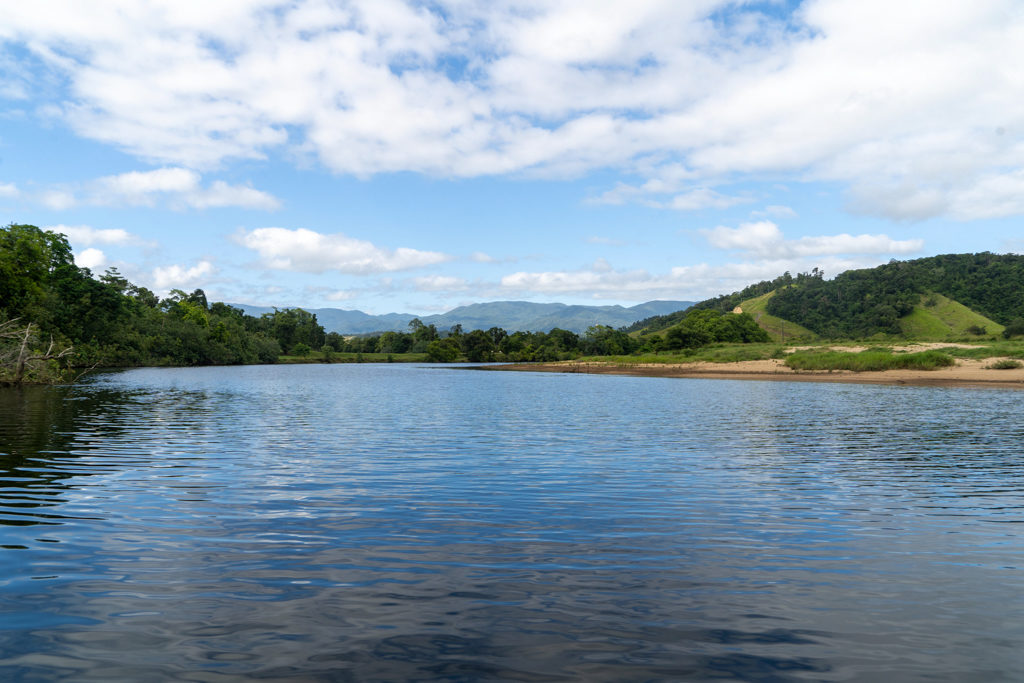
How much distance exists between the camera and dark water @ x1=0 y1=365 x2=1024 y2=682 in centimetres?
845

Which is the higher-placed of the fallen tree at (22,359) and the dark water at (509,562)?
the fallen tree at (22,359)

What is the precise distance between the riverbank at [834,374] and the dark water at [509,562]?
59498 millimetres

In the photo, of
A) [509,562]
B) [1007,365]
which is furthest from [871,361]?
[509,562]

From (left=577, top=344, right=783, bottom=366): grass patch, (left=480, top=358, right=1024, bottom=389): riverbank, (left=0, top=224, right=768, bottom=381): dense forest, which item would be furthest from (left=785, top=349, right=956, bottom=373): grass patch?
(left=0, top=224, right=768, bottom=381): dense forest

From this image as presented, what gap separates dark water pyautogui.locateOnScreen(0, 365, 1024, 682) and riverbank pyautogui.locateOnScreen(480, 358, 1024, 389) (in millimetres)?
59498

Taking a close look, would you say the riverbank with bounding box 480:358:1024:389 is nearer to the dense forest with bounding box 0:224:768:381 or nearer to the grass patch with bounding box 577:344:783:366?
the grass patch with bounding box 577:344:783:366

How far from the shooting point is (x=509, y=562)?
40.6 ft

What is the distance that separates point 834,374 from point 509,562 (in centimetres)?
9826

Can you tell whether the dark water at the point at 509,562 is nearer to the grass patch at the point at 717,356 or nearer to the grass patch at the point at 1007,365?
the grass patch at the point at 1007,365

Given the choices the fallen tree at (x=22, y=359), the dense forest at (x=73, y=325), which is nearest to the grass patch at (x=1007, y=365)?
the dense forest at (x=73, y=325)

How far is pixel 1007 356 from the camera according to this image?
8894cm

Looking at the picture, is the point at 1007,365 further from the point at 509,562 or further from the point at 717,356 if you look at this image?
the point at 509,562

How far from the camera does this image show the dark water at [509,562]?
8.45 m

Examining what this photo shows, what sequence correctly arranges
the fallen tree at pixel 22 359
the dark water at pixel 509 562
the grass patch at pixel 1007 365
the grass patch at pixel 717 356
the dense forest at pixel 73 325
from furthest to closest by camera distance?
the grass patch at pixel 717 356 → the grass patch at pixel 1007 365 → the dense forest at pixel 73 325 → the fallen tree at pixel 22 359 → the dark water at pixel 509 562
